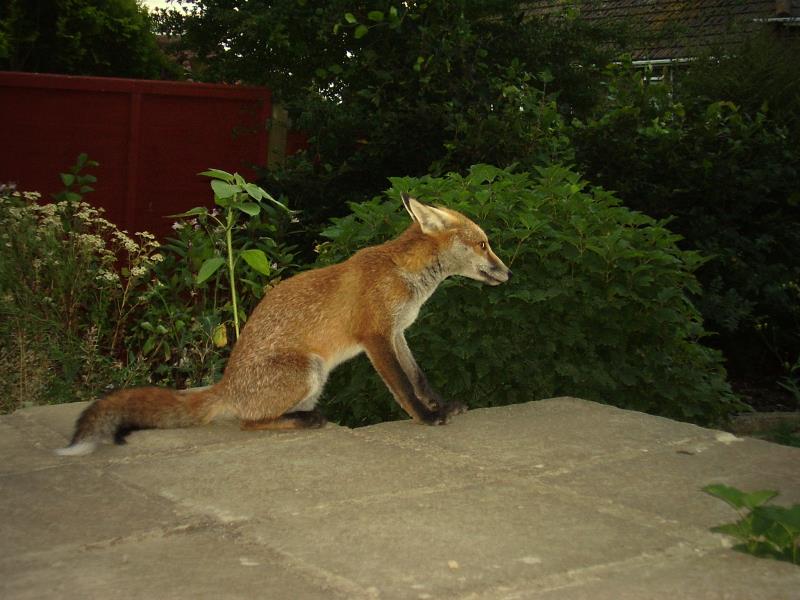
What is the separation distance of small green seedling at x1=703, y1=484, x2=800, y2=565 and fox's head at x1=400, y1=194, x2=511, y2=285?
2014mm

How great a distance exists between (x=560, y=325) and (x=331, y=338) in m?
1.32

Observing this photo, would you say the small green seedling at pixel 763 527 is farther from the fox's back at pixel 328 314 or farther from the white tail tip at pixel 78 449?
the white tail tip at pixel 78 449

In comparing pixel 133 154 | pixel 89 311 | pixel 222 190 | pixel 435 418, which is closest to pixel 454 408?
pixel 435 418

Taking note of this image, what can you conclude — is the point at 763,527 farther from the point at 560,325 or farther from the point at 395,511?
the point at 560,325

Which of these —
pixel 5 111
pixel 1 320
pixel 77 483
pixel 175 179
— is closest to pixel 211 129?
pixel 175 179

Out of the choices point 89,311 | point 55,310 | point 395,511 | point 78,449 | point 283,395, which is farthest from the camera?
point 89,311

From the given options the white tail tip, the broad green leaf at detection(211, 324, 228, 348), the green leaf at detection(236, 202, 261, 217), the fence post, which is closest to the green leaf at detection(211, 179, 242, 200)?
the green leaf at detection(236, 202, 261, 217)

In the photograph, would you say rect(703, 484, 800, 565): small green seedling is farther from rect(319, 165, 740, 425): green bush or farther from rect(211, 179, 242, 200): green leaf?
rect(211, 179, 242, 200): green leaf

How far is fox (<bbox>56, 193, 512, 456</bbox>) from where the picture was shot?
4.59m

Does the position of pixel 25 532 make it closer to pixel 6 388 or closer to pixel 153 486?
pixel 153 486

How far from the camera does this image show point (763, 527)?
10.1 ft

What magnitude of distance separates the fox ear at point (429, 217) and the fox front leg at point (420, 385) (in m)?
0.54

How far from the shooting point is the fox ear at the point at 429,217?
4.91 meters

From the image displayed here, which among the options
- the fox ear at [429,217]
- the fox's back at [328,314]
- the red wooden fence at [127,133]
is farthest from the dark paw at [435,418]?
the red wooden fence at [127,133]
